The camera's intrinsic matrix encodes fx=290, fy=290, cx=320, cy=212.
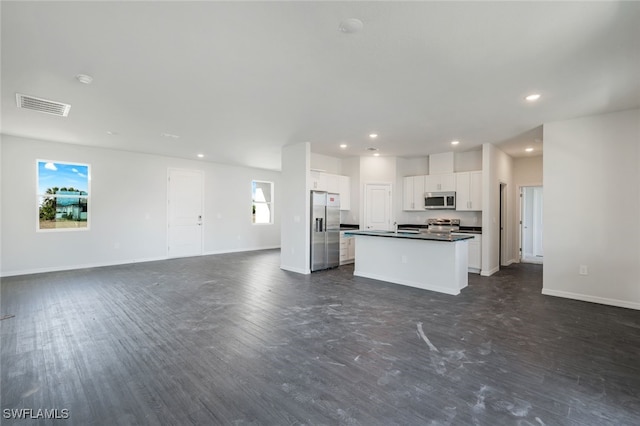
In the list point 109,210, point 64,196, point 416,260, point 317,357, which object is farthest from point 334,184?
point 64,196

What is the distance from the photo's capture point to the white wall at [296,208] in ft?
20.0

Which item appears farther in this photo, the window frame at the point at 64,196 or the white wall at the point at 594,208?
the window frame at the point at 64,196

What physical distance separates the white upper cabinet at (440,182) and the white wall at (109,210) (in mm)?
5738

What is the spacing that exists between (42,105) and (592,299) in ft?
27.0

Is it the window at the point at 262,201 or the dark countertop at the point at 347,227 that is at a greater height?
the window at the point at 262,201

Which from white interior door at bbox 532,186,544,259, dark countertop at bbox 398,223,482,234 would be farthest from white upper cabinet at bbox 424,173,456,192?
white interior door at bbox 532,186,544,259

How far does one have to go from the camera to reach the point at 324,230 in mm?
6539

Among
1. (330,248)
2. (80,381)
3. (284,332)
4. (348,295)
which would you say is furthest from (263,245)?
(80,381)

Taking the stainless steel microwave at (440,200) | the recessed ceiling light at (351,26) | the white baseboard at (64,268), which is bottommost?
the white baseboard at (64,268)

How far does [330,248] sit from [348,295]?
220 cm

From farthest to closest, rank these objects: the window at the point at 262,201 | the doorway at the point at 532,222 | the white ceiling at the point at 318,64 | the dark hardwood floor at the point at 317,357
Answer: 1. the window at the point at 262,201
2. the doorway at the point at 532,222
3. the white ceiling at the point at 318,64
4. the dark hardwood floor at the point at 317,357

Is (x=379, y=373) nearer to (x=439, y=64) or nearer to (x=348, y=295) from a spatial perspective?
(x=348, y=295)

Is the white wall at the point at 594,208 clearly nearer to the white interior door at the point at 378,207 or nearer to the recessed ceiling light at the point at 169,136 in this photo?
the white interior door at the point at 378,207

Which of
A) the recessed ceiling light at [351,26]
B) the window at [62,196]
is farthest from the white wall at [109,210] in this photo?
the recessed ceiling light at [351,26]
